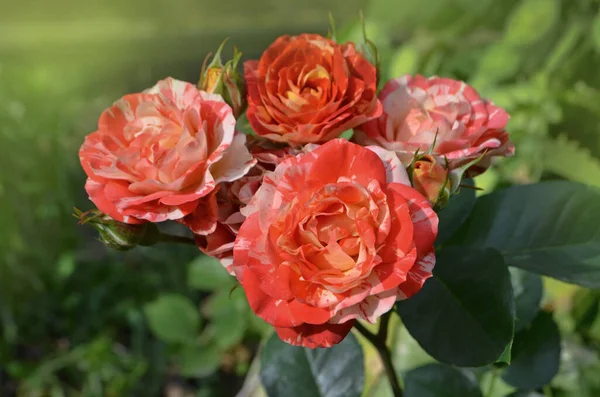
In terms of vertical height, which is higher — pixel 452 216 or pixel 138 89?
pixel 452 216

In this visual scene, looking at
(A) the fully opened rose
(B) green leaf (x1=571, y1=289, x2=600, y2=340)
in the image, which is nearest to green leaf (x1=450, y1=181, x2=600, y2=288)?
(A) the fully opened rose

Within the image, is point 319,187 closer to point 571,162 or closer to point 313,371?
point 313,371

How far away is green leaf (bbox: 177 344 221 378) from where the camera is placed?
95cm

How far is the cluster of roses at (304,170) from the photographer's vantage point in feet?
0.97

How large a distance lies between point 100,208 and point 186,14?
1192mm

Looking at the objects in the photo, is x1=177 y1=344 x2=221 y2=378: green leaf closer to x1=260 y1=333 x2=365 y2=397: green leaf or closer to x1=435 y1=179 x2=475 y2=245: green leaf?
x1=260 y1=333 x2=365 y2=397: green leaf

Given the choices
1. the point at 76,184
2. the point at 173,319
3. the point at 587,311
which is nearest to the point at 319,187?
the point at 587,311

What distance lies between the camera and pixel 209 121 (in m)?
0.35

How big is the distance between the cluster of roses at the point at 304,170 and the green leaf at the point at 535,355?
0.73 feet

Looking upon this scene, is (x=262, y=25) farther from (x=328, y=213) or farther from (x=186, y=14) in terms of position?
(x=328, y=213)

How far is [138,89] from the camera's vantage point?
4.56ft

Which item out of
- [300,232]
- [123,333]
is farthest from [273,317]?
[123,333]

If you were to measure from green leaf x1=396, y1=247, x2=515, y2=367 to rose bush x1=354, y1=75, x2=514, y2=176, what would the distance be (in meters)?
0.07

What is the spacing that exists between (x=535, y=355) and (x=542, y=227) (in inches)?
5.5
